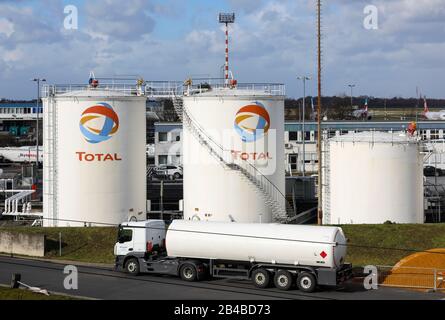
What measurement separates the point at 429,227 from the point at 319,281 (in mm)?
11681

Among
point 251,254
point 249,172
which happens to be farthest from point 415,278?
point 249,172

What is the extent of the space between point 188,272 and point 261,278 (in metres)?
3.11

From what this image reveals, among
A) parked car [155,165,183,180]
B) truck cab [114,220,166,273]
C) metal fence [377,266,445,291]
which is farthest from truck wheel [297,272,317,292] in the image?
parked car [155,165,183,180]

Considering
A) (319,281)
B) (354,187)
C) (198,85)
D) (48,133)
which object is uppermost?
(198,85)

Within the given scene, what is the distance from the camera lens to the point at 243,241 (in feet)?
88.1

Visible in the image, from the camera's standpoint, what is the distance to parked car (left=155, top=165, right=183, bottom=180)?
6831 cm

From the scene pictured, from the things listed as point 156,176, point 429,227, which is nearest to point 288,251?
point 429,227

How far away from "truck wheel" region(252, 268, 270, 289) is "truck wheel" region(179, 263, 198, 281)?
249 cm

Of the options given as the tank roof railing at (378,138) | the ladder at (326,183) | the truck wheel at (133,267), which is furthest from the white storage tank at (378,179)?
the truck wheel at (133,267)

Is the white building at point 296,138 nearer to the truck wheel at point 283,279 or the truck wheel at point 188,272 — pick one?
the truck wheel at point 188,272

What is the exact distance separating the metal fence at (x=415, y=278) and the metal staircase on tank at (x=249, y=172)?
11.4 metres

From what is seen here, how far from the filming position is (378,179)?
37.8 metres

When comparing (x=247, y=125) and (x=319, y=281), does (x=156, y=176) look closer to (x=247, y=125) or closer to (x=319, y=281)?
(x=247, y=125)

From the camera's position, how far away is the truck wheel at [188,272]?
27969mm
